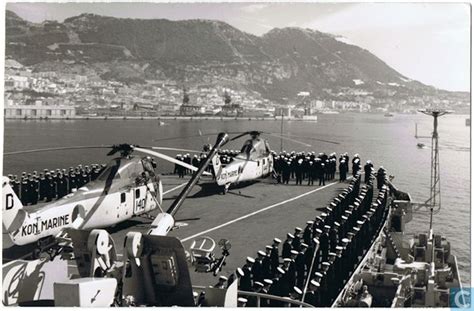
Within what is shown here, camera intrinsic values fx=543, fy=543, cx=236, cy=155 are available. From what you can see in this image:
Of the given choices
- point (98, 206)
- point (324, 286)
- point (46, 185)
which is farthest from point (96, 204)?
point (46, 185)

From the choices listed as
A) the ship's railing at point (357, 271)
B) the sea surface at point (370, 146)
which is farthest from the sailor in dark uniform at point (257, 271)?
the sea surface at point (370, 146)

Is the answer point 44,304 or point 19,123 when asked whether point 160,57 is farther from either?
point 44,304

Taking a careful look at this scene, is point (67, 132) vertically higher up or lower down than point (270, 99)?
lower down

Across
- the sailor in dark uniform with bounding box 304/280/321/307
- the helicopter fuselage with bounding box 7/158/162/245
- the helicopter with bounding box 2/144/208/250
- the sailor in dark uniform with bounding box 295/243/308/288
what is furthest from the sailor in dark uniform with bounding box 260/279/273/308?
the helicopter fuselage with bounding box 7/158/162/245

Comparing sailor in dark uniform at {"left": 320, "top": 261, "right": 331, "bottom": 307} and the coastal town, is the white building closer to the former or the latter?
the coastal town

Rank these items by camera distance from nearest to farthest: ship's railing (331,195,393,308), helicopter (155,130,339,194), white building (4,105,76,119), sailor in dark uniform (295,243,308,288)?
sailor in dark uniform (295,243,308,288)
ship's railing (331,195,393,308)
helicopter (155,130,339,194)
white building (4,105,76,119)

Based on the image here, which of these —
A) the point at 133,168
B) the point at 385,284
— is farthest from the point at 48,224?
the point at 385,284

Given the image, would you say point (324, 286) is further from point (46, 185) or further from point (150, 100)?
point (150, 100)
